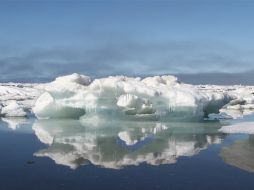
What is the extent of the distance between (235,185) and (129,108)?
50.4 ft

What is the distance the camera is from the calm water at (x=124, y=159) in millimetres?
10461

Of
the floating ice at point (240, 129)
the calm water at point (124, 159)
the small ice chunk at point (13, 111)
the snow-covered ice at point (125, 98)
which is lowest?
the calm water at point (124, 159)

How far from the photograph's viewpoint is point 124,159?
44.3 feet

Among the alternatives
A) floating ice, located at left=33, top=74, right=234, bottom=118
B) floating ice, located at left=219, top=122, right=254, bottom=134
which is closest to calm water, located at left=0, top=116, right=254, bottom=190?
floating ice, located at left=219, top=122, right=254, bottom=134

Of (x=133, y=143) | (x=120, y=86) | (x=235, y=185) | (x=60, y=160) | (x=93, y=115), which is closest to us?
(x=235, y=185)

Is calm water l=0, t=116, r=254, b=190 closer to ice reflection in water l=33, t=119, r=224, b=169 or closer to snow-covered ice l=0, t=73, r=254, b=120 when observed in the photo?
ice reflection in water l=33, t=119, r=224, b=169

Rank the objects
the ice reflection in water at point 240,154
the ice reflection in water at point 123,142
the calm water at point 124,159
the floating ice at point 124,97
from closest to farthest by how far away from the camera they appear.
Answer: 1. the calm water at point 124,159
2. the ice reflection in water at point 240,154
3. the ice reflection in water at point 123,142
4. the floating ice at point 124,97

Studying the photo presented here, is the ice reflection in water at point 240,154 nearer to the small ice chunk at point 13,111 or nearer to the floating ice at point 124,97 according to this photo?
the floating ice at point 124,97

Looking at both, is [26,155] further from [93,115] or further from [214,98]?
[214,98]

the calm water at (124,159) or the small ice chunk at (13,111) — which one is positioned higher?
the small ice chunk at (13,111)

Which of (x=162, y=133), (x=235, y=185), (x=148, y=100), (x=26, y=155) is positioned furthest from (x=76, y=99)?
(x=235, y=185)

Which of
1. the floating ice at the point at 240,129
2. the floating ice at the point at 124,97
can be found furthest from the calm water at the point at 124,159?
the floating ice at the point at 124,97

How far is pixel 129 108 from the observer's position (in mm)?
25406

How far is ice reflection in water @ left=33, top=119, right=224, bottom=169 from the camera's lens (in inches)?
531
